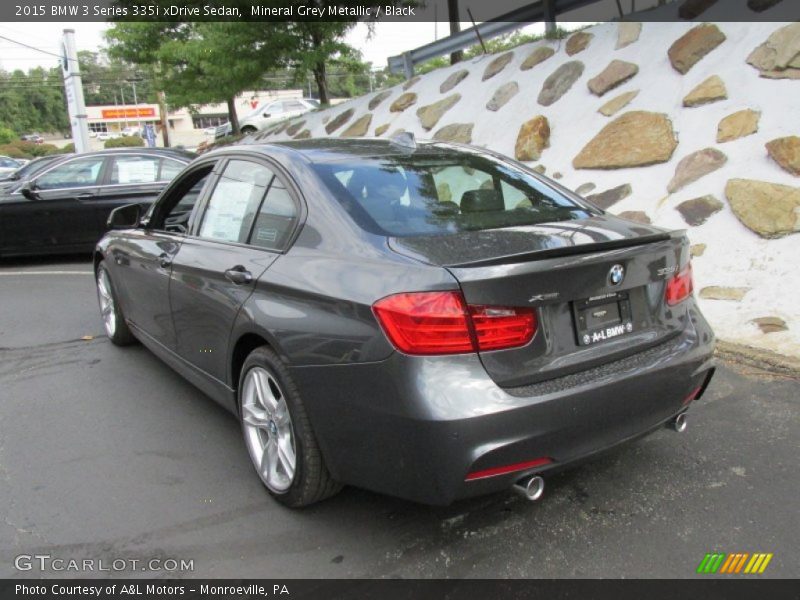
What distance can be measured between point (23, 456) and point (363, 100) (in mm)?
9737

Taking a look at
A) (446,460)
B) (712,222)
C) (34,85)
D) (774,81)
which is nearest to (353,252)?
(446,460)

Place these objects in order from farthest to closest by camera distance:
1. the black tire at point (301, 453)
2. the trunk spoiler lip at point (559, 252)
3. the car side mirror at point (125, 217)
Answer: the car side mirror at point (125, 217) → the black tire at point (301, 453) → the trunk spoiler lip at point (559, 252)

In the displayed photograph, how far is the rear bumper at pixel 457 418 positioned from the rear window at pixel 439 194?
68 centimetres

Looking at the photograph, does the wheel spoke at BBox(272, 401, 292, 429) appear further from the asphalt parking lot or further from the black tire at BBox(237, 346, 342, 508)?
the asphalt parking lot

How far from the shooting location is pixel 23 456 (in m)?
3.65

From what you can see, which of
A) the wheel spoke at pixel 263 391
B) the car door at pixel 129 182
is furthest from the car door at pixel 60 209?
the wheel spoke at pixel 263 391

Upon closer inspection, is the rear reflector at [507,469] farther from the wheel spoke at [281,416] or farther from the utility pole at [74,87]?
the utility pole at [74,87]

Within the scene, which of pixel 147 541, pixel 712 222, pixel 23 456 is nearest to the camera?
pixel 147 541

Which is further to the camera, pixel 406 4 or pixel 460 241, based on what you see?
pixel 406 4

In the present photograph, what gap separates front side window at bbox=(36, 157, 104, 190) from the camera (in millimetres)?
9344

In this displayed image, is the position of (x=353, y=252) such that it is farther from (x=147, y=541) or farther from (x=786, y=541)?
(x=786, y=541)

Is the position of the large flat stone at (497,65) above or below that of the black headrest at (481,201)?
above

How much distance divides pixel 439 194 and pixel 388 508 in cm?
149

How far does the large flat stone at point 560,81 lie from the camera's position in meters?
8.26
